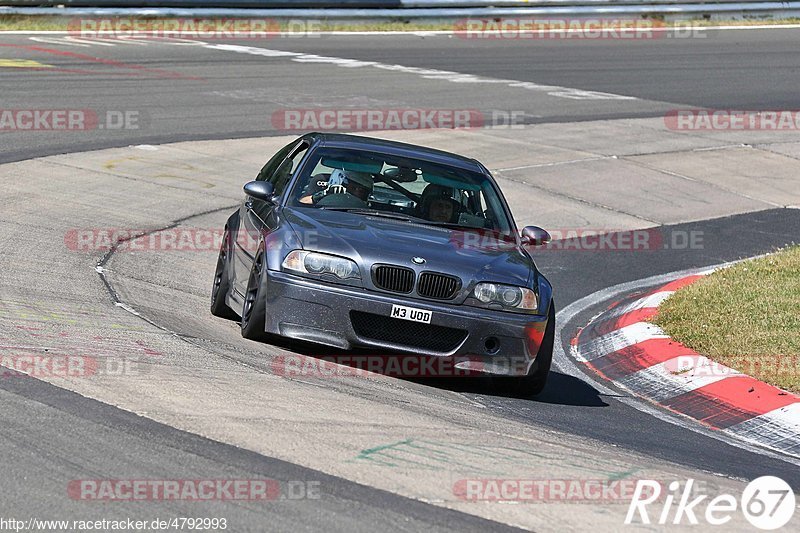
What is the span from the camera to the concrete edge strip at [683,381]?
25.9ft

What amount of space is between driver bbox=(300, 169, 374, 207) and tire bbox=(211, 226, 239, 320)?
0.84 metres

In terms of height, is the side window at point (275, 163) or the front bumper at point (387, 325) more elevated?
the side window at point (275, 163)

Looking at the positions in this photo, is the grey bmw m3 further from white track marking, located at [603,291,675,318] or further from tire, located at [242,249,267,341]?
white track marking, located at [603,291,675,318]

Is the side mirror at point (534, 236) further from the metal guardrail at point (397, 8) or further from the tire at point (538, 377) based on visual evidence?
the metal guardrail at point (397, 8)

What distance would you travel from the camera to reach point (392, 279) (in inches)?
307

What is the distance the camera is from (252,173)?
15.7m

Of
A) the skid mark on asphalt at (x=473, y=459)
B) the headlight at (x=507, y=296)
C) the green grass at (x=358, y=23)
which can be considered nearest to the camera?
the skid mark on asphalt at (x=473, y=459)

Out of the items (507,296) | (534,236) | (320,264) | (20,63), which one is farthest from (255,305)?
(20,63)

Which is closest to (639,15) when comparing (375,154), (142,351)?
(375,154)

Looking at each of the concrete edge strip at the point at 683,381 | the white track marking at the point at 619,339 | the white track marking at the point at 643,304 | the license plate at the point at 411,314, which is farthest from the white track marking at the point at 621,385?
the license plate at the point at 411,314

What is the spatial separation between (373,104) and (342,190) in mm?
11797

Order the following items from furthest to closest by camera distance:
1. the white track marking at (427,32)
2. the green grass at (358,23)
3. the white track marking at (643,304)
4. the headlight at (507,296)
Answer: the green grass at (358,23), the white track marking at (427,32), the white track marking at (643,304), the headlight at (507,296)

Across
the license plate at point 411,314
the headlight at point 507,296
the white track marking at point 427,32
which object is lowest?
the license plate at point 411,314

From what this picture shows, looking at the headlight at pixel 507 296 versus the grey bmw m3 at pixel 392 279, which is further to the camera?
the headlight at pixel 507 296
